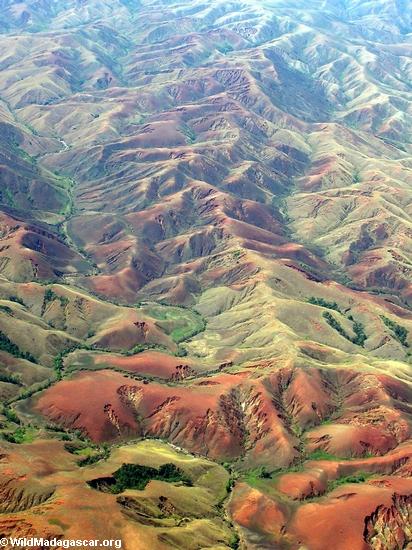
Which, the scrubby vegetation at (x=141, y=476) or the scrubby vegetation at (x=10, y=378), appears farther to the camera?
the scrubby vegetation at (x=10, y=378)

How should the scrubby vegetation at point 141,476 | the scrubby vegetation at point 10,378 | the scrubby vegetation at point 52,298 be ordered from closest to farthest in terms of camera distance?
the scrubby vegetation at point 141,476 → the scrubby vegetation at point 10,378 → the scrubby vegetation at point 52,298

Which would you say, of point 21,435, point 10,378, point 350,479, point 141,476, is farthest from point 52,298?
point 350,479

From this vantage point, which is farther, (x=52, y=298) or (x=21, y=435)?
(x=52, y=298)

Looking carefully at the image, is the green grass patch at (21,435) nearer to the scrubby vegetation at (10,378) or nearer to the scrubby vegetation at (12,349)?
the scrubby vegetation at (10,378)

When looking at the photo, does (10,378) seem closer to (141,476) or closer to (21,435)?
(21,435)

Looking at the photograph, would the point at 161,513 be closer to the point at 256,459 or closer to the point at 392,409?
the point at 256,459

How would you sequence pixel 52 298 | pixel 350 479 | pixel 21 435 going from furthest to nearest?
pixel 52 298 → pixel 350 479 → pixel 21 435

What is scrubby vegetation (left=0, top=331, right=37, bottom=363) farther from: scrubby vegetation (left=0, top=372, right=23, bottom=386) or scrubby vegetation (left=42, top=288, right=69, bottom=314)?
scrubby vegetation (left=42, top=288, right=69, bottom=314)

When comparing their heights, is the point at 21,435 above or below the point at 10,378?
above

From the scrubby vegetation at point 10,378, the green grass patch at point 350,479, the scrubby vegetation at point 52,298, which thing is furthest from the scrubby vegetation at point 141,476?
the scrubby vegetation at point 52,298
